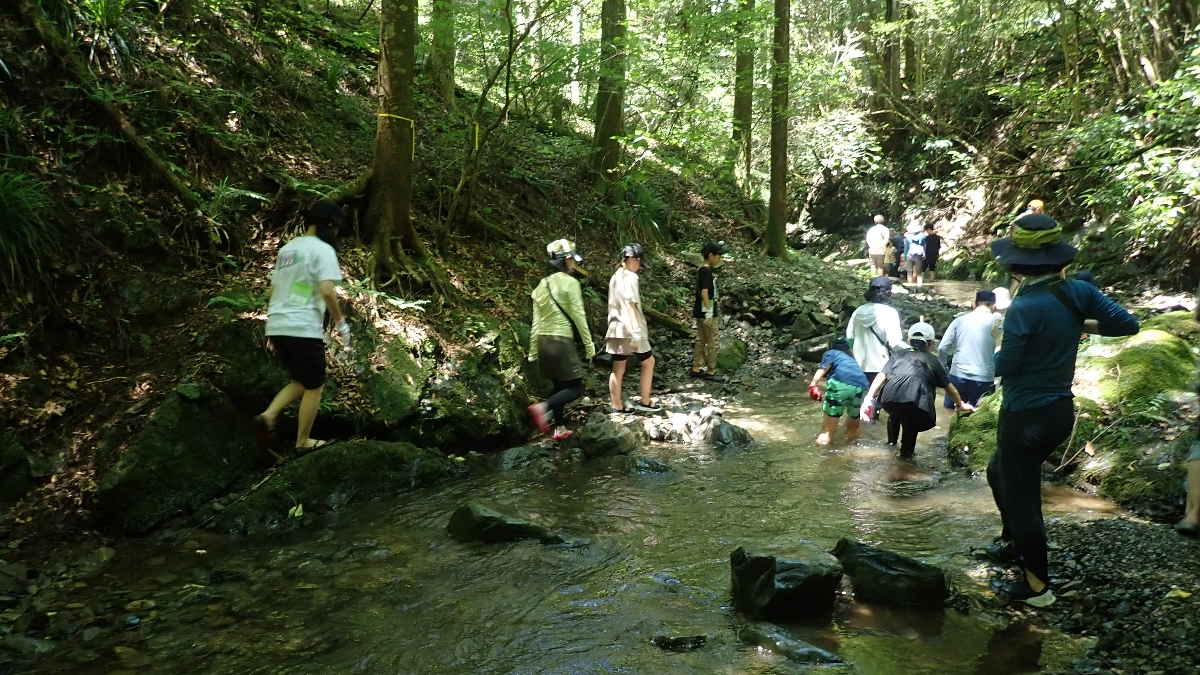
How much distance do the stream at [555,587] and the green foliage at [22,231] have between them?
2725 mm

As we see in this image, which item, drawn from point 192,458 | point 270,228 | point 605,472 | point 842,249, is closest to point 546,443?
point 605,472

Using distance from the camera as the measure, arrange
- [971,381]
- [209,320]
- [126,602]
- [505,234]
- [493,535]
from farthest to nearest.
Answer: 1. [505,234]
2. [971,381]
3. [209,320]
4. [493,535]
5. [126,602]

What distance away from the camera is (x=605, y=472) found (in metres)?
7.43

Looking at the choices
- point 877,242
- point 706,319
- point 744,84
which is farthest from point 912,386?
point 877,242

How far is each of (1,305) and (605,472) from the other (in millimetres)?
5471

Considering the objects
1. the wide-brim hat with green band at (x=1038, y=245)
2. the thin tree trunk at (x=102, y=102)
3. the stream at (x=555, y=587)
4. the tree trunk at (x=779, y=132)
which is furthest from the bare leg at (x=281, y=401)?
the tree trunk at (x=779, y=132)

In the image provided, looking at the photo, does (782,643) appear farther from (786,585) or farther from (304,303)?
(304,303)

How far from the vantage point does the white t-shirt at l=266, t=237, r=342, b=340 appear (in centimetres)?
600

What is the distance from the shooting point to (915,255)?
19172mm

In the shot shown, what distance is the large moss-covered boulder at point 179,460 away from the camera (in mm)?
5578

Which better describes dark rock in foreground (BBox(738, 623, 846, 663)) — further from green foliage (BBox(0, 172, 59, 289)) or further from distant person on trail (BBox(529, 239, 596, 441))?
green foliage (BBox(0, 172, 59, 289))

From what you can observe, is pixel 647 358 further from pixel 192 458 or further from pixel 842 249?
pixel 842 249

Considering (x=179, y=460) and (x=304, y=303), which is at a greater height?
(x=304, y=303)

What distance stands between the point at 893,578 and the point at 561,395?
4.39 meters
